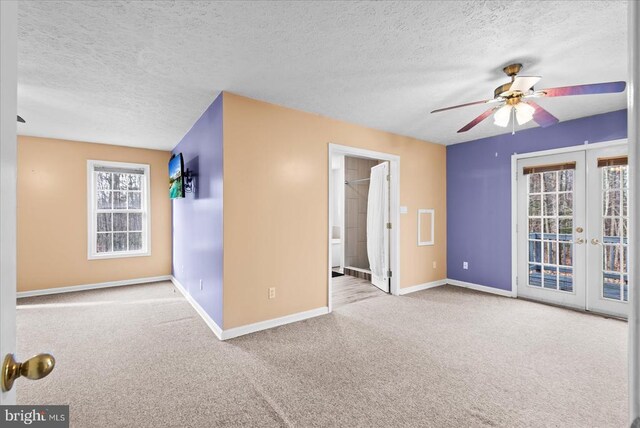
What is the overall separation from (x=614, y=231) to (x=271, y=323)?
4.32 metres

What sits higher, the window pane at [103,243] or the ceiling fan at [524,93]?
the ceiling fan at [524,93]

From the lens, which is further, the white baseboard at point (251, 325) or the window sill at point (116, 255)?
the window sill at point (116, 255)

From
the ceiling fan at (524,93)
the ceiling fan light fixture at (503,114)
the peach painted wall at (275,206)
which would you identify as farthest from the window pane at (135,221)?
the ceiling fan light fixture at (503,114)

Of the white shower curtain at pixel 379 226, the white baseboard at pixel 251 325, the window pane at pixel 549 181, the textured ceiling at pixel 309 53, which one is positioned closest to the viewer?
the textured ceiling at pixel 309 53

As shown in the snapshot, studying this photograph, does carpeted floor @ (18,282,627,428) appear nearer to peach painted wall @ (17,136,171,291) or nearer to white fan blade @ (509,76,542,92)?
peach painted wall @ (17,136,171,291)

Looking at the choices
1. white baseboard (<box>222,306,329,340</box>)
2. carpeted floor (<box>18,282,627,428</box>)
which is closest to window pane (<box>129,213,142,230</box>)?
carpeted floor (<box>18,282,627,428</box>)

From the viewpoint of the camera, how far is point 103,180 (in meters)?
5.14

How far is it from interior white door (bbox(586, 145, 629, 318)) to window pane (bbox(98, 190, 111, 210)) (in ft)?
24.3

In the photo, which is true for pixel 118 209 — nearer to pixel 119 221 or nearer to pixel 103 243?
pixel 119 221

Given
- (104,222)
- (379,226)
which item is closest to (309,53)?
(379,226)

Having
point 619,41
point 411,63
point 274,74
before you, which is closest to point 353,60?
point 411,63

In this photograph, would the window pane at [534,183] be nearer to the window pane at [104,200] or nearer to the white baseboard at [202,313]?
the white baseboard at [202,313]

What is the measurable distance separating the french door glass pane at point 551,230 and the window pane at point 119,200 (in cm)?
680

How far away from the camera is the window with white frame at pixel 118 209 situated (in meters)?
5.00
